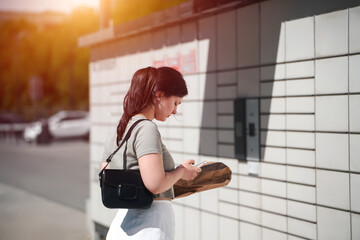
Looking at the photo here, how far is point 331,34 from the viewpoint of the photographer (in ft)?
9.25

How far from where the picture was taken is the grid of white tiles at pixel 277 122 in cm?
276

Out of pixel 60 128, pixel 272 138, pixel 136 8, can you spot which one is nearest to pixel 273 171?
pixel 272 138

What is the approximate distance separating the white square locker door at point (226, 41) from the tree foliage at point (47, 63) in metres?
25.8

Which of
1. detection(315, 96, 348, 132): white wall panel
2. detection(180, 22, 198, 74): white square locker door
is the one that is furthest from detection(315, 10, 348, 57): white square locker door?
detection(180, 22, 198, 74): white square locker door

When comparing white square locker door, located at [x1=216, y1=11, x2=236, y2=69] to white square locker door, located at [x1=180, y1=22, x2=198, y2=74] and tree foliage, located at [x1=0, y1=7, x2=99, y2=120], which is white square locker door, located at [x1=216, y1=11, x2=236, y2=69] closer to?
white square locker door, located at [x1=180, y1=22, x2=198, y2=74]

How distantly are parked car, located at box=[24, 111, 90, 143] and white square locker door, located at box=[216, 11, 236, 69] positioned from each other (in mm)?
17334

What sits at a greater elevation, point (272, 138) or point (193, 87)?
point (193, 87)

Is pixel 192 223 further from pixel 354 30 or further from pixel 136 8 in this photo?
pixel 136 8

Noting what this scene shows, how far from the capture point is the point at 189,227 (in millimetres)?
4156

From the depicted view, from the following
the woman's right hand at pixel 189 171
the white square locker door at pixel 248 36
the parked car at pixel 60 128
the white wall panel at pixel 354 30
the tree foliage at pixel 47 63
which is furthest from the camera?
the tree foliage at pixel 47 63

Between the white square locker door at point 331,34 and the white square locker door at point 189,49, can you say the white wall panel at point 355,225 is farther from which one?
the white square locker door at point 189,49

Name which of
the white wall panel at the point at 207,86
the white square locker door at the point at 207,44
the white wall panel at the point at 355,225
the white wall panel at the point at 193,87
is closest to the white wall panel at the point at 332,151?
the white wall panel at the point at 355,225

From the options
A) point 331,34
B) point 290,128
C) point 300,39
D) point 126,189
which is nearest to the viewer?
point 126,189

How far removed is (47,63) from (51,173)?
95.3 feet
